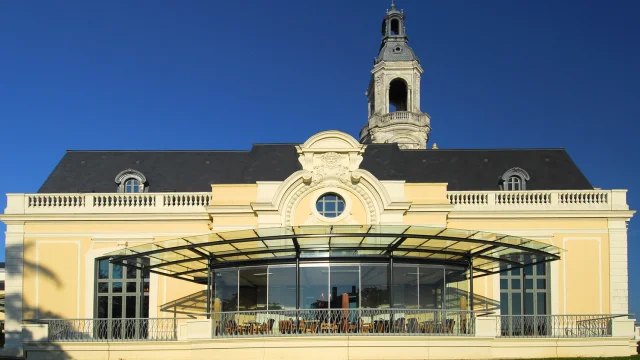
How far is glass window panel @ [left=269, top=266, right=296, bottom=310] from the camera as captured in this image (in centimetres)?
2391

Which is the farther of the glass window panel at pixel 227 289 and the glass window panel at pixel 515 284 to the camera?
the glass window panel at pixel 515 284

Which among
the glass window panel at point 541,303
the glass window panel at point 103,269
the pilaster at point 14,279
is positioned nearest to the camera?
the pilaster at point 14,279

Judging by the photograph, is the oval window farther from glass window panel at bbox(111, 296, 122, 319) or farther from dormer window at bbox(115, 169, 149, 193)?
glass window panel at bbox(111, 296, 122, 319)

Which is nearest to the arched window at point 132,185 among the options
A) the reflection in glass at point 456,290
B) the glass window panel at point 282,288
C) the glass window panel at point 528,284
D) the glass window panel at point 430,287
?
the glass window panel at point 282,288

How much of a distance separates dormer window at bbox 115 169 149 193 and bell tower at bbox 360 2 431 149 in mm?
22285

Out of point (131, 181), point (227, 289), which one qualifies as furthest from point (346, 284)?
point (131, 181)

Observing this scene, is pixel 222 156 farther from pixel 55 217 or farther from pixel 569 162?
pixel 569 162

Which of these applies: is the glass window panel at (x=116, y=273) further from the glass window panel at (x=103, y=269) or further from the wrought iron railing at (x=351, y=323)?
the wrought iron railing at (x=351, y=323)

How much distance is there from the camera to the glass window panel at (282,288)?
23906mm

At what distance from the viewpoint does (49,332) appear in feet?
76.9

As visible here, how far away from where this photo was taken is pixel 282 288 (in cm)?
2408

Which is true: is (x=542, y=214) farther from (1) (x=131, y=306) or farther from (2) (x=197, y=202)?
(1) (x=131, y=306)

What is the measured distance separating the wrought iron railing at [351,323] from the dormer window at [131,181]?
12.2 meters

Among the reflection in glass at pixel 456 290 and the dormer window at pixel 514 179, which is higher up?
the dormer window at pixel 514 179
